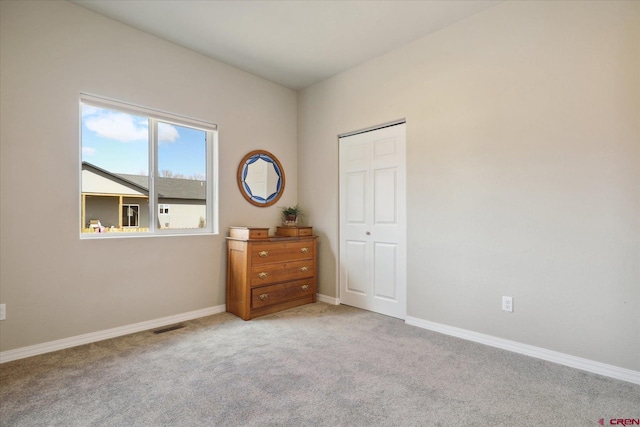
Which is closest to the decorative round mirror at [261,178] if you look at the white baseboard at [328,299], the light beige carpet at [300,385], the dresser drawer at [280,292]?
the dresser drawer at [280,292]

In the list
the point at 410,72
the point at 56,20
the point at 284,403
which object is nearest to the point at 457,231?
the point at 410,72

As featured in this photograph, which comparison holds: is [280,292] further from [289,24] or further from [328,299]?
[289,24]

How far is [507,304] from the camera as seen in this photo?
245 centimetres

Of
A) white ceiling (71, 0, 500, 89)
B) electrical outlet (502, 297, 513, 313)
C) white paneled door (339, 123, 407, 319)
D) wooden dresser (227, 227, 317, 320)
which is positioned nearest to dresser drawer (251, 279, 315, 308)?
wooden dresser (227, 227, 317, 320)

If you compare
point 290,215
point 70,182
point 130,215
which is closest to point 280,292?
point 290,215

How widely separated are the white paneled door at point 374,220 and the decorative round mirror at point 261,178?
0.83 meters

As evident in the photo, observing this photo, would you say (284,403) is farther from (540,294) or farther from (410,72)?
(410,72)

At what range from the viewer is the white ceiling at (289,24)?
8.22 ft

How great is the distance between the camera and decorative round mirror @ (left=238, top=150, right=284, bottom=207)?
3643 millimetres

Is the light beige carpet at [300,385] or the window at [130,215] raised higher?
the window at [130,215]

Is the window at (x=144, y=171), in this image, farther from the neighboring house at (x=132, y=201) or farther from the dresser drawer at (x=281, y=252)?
the dresser drawer at (x=281, y=252)

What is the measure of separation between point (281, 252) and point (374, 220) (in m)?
1.07

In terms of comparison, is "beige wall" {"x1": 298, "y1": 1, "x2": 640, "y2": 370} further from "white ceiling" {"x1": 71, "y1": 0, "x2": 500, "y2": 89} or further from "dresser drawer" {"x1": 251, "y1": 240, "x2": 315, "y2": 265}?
"dresser drawer" {"x1": 251, "y1": 240, "x2": 315, "y2": 265}

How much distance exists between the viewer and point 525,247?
93.2 inches
